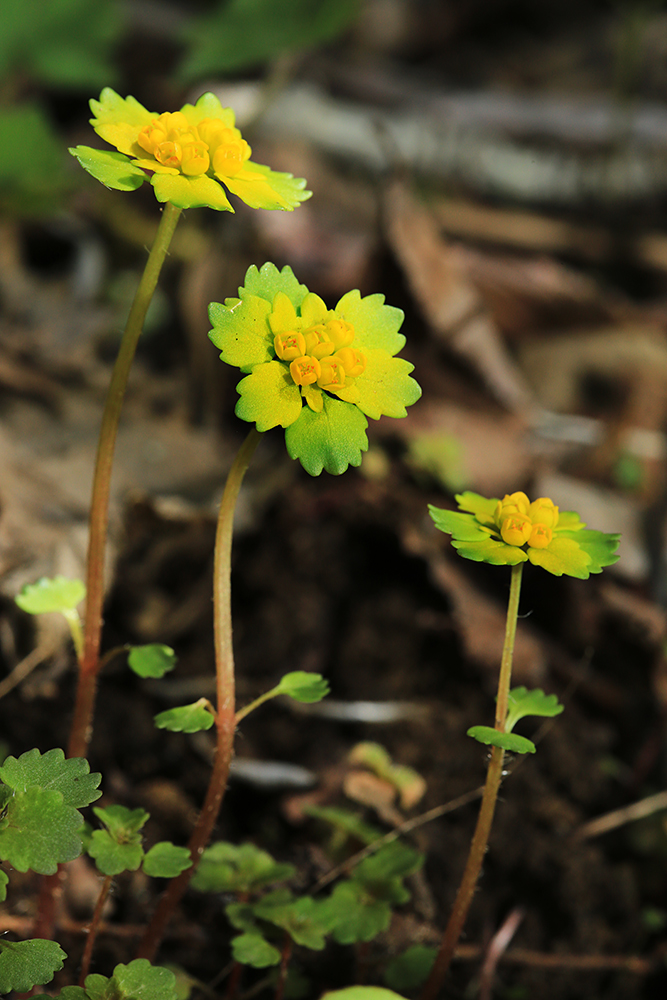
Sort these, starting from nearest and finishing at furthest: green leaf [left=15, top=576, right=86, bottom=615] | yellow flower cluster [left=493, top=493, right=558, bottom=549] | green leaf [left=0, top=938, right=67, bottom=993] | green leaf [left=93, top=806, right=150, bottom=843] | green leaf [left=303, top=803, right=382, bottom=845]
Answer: green leaf [left=0, top=938, right=67, bottom=993] < yellow flower cluster [left=493, top=493, right=558, bottom=549] < green leaf [left=93, top=806, right=150, bottom=843] < green leaf [left=15, top=576, right=86, bottom=615] < green leaf [left=303, top=803, right=382, bottom=845]

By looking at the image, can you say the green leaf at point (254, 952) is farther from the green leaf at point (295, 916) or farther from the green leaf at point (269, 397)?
the green leaf at point (269, 397)

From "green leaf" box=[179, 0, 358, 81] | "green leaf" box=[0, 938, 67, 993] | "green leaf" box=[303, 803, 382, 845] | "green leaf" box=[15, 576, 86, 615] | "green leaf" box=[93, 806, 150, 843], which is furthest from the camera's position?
"green leaf" box=[179, 0, 358, 81]

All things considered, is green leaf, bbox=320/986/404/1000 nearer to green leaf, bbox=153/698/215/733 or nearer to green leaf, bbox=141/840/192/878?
green leaf, bbox=141/840/192/878

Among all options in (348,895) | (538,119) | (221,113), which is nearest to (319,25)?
(538,119)

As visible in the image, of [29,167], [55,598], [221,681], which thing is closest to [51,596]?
[55,598]

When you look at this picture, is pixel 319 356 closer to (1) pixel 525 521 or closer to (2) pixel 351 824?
(1) pixel 525 521

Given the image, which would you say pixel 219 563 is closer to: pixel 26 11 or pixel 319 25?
pixel 319 25

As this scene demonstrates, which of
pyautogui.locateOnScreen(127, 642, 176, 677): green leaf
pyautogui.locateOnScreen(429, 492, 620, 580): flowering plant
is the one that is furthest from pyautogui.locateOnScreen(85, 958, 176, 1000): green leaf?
pyautogui.locateOnScreen(429, 492, 620, 580): flowering plant
